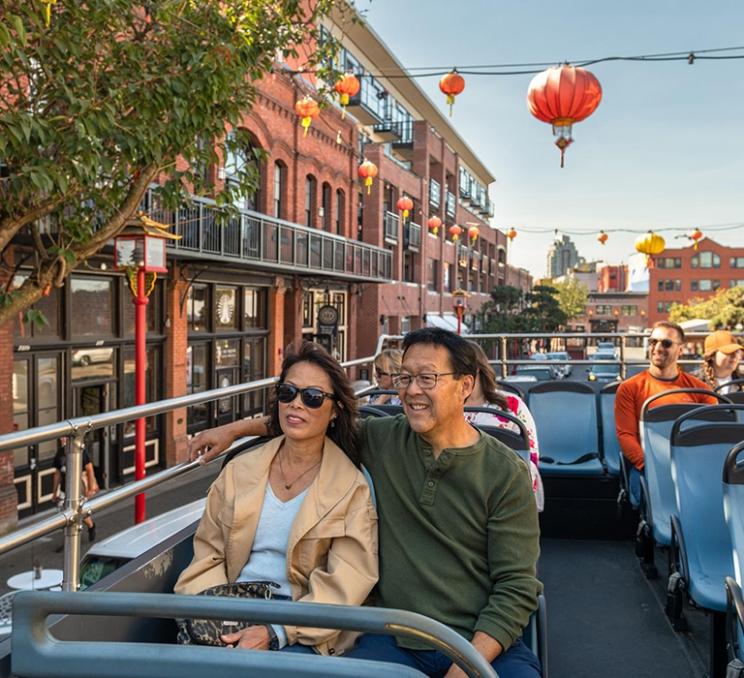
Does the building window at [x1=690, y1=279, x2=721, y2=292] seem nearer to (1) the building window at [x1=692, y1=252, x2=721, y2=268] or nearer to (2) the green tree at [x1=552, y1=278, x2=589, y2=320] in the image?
(1) the building window at [x1=692, y1=252, x2=721, y2=268]

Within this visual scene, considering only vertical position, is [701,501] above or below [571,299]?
below

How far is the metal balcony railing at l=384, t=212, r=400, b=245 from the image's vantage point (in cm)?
3072

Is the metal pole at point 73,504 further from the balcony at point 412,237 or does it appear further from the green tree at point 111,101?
the balcony at point 412,237

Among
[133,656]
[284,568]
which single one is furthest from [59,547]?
[133,656]

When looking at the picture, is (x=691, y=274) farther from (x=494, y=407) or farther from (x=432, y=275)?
(x=494, y=407)

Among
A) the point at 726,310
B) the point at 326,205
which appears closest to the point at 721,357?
the point at 326,205

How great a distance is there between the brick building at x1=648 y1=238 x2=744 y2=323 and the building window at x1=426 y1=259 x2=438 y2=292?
64969mm

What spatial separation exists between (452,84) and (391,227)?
63.8 ft

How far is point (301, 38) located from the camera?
8531mm

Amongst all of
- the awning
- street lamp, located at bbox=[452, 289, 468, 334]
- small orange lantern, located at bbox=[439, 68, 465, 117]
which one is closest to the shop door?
small orange lantern, located at bbox=[439, 68, 465, 117]

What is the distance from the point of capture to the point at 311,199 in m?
22.5

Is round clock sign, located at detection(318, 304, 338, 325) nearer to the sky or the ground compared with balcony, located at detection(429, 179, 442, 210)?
nearer to the ground

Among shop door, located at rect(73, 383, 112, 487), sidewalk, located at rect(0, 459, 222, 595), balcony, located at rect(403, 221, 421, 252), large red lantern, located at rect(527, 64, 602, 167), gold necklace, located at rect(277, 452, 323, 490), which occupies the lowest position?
sidewalk, located at rect(0, 459, 222, 595)

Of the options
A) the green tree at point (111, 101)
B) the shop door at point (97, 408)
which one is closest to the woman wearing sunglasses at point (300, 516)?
the green tree at point (111, 101)
